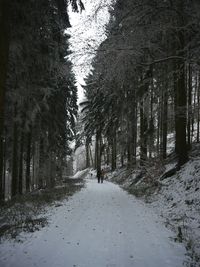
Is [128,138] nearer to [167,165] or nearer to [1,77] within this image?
Result: [167,165]

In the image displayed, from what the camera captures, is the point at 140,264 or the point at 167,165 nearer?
the point at 140,264

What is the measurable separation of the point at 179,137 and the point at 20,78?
28.3ft

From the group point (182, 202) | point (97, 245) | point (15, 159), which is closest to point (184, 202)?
point (182, 202)

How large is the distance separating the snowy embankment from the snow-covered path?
1.30 ft

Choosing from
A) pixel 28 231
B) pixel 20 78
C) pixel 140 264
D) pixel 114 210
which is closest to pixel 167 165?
pixel 114 210

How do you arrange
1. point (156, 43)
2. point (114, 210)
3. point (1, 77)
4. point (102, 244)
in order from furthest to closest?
point (156, 43), point (114, 210), point (1, 77), point (102, 244)

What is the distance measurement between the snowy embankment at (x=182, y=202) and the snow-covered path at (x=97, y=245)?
0.40 meters

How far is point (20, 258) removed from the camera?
21.4 ft

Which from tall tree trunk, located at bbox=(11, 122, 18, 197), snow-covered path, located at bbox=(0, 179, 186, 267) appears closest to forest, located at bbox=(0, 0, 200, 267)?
snow-covered path, located at bbox=(0, 179, 186, 267)

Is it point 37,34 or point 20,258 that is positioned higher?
point 37,34

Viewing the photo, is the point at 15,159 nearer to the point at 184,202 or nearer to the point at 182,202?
the point at 182,202

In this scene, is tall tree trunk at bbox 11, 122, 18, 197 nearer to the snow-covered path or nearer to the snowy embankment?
the snowy embankment

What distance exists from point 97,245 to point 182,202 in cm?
548

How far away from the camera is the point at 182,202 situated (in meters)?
12.0
